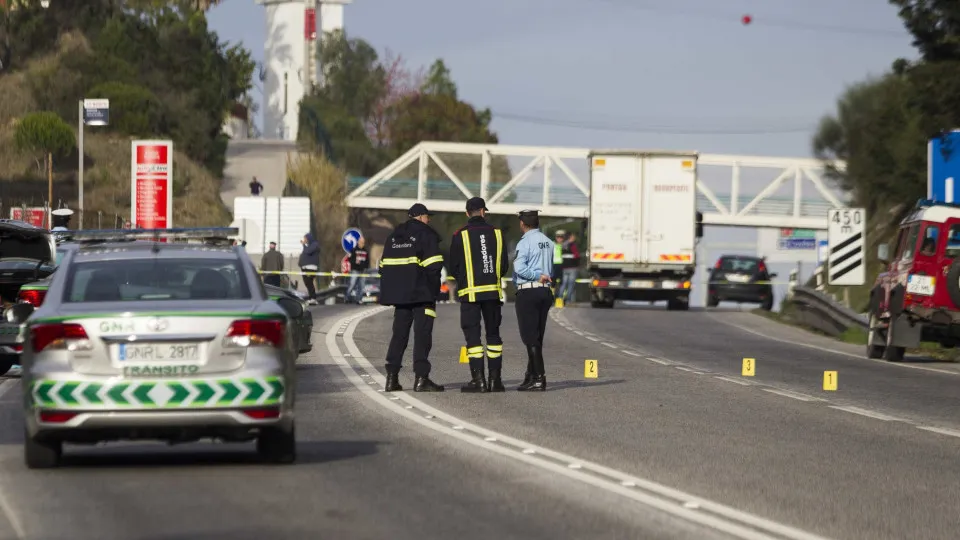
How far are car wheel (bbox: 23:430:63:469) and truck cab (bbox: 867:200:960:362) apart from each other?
16211 millimetres

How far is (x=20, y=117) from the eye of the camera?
71.0 m

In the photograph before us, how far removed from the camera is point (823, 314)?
36719 mm

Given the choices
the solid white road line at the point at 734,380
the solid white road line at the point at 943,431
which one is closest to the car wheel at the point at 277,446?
the solid white road line at the point at 943,431

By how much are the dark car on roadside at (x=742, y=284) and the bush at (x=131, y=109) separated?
2814cm

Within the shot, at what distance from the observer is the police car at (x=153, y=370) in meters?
11.2

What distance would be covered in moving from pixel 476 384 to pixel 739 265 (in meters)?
38.4

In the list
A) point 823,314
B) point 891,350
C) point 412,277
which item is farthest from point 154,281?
point 823,314

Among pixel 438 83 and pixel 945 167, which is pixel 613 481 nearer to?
pixel 945 167

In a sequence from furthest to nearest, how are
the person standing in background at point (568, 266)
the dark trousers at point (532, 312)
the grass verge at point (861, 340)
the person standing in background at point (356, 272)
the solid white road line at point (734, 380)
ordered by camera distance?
the person standing in background at point (568, 266)
the person standing in background at point (356, 272)
the grass verge at point (861, 340)
the solid white road line at point (734, 380)
the dark trousers at point (532, 312)

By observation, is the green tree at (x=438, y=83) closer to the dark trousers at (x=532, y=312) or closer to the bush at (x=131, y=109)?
the bush at (x=131, y=109)

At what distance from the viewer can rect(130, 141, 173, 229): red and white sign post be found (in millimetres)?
41906

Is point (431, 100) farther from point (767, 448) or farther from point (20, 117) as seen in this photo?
point (767, 448)

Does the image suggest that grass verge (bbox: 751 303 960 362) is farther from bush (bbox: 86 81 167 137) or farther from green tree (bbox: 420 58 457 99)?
green tree (bbox: 420 58 457 99)

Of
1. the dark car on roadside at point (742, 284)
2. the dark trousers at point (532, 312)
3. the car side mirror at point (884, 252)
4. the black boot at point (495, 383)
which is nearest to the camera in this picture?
the black boot at point (495, 383)
